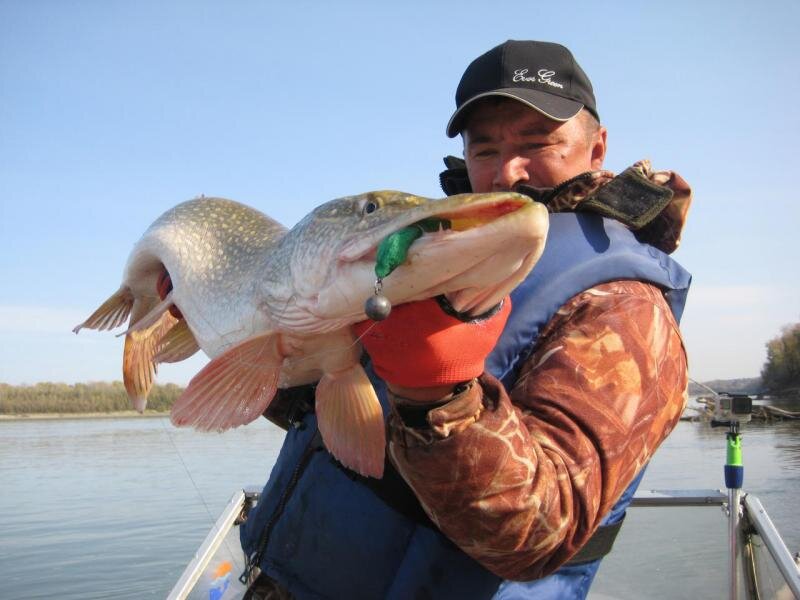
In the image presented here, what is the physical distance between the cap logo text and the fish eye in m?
1.12

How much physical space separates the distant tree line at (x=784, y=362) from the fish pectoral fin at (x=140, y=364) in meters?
62.5

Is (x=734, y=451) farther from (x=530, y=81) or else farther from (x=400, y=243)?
(x=400, y=243)

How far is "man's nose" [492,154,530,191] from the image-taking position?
2.57 m

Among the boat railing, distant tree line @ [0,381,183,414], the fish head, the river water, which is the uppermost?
the fish head

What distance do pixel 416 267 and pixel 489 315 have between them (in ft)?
0.66

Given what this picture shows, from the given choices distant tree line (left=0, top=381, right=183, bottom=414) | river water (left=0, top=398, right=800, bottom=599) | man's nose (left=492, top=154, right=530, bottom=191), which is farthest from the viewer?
distant tree line (left=0, top=381, right=183, bottom=414)

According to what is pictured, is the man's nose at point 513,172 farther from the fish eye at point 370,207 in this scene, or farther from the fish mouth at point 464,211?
the fish mouth at point 464,211

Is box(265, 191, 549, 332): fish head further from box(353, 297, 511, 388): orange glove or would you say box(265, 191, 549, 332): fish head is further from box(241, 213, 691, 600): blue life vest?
box(241, 213, 691, 600): blue life vest

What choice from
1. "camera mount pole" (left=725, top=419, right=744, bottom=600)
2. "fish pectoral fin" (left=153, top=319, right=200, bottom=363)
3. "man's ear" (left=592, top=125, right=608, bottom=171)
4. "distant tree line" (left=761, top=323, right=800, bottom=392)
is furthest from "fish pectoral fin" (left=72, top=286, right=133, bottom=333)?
"distant tree line" (left=761, top=323, right=800, bottom=392)

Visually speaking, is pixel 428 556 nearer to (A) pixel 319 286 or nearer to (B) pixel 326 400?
(B) pixel 326 400

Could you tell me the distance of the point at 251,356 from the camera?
199 cm

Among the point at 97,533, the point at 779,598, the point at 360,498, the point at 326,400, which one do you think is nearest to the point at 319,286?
the point at 326,400

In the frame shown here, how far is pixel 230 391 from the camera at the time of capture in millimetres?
1973

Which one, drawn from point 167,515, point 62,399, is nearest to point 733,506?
point 167,515
